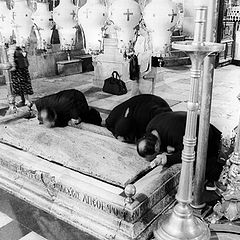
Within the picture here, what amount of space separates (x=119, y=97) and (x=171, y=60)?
155 inches

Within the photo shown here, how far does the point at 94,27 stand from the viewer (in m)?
1.96

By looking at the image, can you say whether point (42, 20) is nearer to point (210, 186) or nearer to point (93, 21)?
point (93, 21)

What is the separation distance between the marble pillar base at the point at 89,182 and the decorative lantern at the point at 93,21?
775mm

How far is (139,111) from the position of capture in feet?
9.11

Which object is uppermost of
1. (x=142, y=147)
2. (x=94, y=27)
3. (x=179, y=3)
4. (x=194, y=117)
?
(x=179, y=3)

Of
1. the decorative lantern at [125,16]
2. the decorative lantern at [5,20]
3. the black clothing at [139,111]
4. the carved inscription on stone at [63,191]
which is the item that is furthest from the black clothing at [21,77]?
the decorative lantern at [125,16]

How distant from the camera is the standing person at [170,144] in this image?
2201 mm

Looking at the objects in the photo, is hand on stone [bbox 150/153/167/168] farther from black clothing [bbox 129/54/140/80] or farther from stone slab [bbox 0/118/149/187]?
black clothing [bbox 129/54/140/80]

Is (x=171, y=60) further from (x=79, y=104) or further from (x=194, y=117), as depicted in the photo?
(x=194, y=117)

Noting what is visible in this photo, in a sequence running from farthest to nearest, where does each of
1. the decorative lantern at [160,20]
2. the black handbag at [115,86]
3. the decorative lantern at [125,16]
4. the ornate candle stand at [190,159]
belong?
the black handbag at [115,86] → the decorative lantern at [125,16] → the decorative lantern at [160,20] → the ornate candle stand at [190,159]

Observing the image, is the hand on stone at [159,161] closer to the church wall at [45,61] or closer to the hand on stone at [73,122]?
the hand on stone at [73,122]

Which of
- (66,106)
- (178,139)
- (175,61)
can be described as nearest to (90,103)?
(66,106)

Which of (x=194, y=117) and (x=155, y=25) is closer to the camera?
(x=194, y=117)

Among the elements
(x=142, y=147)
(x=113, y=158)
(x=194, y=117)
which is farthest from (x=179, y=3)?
(x=113, y=158)
